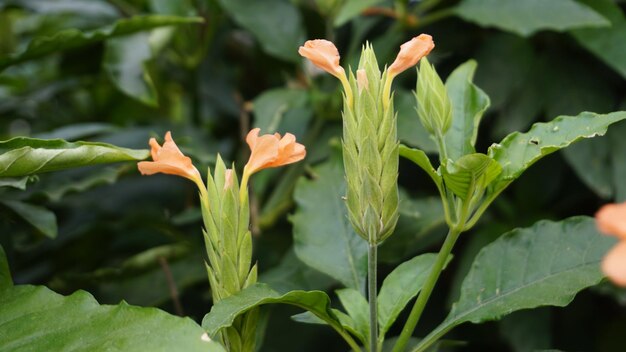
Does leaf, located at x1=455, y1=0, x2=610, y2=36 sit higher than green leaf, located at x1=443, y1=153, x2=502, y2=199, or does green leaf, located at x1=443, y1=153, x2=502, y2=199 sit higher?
green leaf, located at x1=443, y1=153, x2=502, y2=199

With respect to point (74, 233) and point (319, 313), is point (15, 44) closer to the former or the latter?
point (74, 233)

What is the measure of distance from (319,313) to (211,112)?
3.66 ft

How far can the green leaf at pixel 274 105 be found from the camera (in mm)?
1158

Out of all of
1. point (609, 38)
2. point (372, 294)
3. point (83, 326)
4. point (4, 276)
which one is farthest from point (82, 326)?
point (609, 38)

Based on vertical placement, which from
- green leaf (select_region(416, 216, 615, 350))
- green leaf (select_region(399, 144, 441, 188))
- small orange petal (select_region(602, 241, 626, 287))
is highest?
small orange petal (select_region(602, 241, 626, 287))

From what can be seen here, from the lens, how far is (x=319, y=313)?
2.43ft

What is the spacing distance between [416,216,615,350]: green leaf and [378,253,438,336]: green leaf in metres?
0.04

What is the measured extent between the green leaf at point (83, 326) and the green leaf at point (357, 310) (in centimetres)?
19

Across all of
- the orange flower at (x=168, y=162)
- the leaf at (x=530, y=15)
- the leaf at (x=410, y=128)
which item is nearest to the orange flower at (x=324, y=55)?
the orange flower at (x=168, y=162)

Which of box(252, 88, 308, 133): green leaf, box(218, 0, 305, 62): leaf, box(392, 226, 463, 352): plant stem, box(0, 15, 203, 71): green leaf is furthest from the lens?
box(218, 0, 305, 62): leaf

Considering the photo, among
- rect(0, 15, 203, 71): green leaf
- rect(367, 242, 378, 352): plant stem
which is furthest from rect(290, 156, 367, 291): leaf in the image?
rect(0, 15, 203, 71): green leaf

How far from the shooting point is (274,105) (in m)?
1.19

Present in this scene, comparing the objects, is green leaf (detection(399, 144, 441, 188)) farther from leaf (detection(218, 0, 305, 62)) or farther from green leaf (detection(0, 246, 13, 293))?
leaf (detection(218, 0, 305, 62))

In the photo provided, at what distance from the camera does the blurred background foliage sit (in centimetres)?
106
